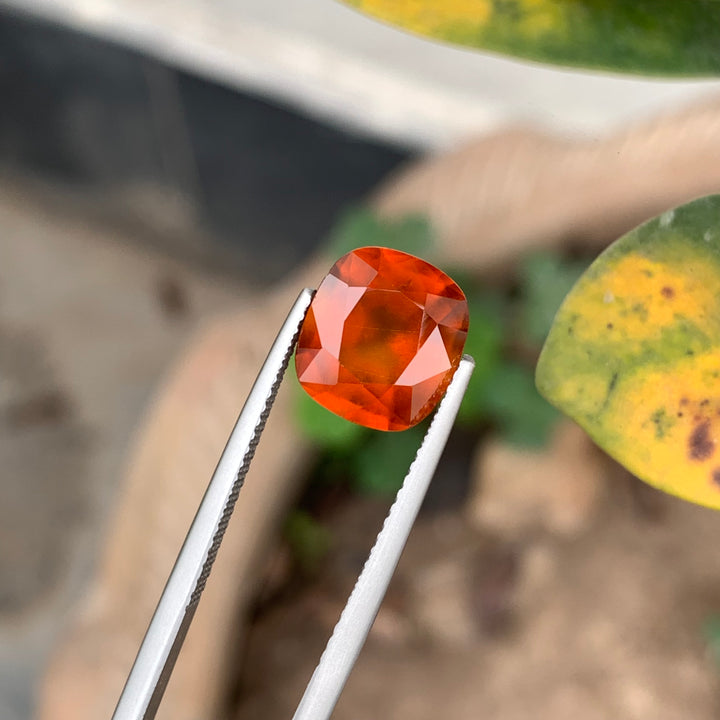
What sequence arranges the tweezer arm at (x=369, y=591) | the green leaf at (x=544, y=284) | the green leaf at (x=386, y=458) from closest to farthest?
the tweezer arm at (x=369, y=591) → the green leaf at (x=544, y=284) → the green leaf at (x=386, y=458)

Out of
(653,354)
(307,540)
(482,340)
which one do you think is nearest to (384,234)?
(482,340)

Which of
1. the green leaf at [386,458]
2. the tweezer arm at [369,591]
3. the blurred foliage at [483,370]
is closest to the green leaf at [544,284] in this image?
the blurred foliage at [483,370]

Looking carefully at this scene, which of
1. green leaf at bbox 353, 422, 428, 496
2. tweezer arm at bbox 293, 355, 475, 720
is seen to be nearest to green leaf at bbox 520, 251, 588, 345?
green leaf at bbox 353, 422, 428, 496

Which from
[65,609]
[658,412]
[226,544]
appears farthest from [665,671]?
[65,609]

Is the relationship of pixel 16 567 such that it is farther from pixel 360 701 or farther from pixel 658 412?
pixel 658 412

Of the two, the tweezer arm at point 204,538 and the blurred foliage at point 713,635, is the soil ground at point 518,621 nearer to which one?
the blurred foliage at point 713,635

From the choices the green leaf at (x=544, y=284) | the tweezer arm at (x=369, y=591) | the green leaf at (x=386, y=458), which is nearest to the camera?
the tweezer arm at (x=369, y=591)

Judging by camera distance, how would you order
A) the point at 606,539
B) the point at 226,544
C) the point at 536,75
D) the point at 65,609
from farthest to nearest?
the point at 65,609 < the point at 536,75 < the point at 606,539 < the point at 226,544
